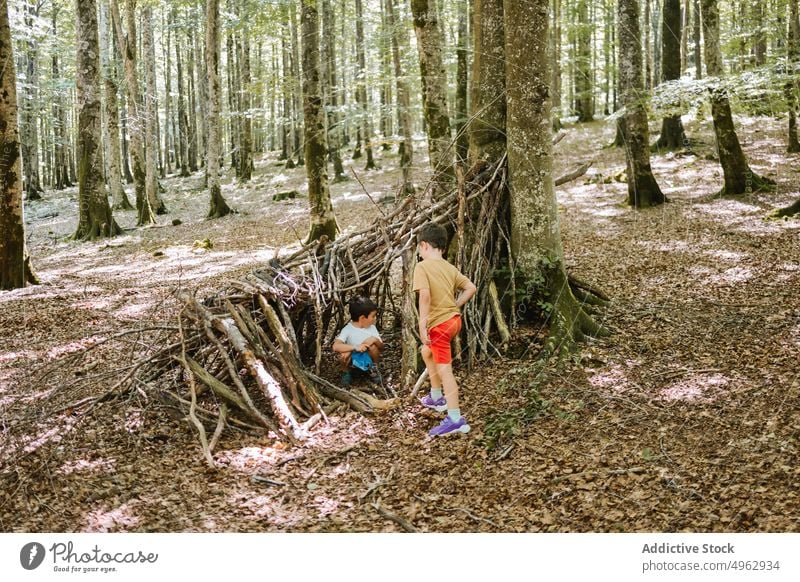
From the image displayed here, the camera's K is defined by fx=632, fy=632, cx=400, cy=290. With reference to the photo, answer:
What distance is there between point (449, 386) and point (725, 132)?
8751 mm

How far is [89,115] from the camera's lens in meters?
14.5

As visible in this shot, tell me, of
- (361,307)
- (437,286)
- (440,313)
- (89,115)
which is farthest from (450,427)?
(89,115)

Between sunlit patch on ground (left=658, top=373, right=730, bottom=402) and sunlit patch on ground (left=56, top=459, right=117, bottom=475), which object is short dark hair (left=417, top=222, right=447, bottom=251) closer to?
sunlit patch on ground (left=658, top=373, right=730, bottom=402)

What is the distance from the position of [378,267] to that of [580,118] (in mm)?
22871

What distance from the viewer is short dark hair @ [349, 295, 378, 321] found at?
221 inches

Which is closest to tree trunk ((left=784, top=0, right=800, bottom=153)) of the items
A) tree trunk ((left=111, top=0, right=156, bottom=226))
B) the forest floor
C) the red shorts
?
the forest floor


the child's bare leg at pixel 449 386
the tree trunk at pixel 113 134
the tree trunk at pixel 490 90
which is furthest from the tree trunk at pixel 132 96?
the child's bare leg at pixel 449 386

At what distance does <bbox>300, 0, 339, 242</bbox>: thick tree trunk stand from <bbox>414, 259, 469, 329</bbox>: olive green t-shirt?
658 centimetres

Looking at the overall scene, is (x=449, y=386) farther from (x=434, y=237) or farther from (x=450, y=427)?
(x=434, y=237)

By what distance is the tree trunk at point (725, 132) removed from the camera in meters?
10.4

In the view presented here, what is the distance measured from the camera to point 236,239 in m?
14.1

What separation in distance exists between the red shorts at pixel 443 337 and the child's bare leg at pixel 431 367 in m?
0.11
